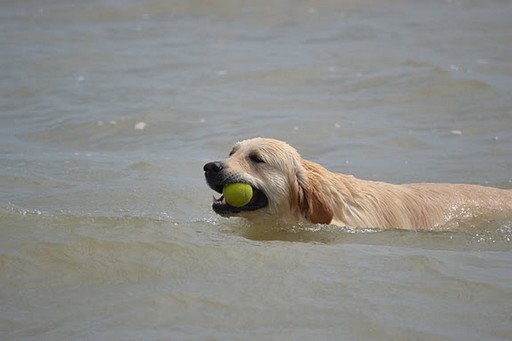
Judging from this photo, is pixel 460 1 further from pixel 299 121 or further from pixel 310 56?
pixel 299 121

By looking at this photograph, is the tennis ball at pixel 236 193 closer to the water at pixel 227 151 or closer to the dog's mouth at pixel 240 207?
the dog's mouth at pixel 240 207

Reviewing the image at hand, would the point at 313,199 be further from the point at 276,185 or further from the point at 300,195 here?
the point at 276,185

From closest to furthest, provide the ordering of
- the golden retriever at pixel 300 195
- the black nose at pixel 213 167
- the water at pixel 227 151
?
the water at pixel 227 151, the black nose at pixel 213 167, the golden retriever at pixel 300 195

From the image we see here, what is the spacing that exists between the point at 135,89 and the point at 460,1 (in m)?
9.01

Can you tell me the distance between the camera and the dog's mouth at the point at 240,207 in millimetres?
7984

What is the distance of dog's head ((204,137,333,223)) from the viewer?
809cm

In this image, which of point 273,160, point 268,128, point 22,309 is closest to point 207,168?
point 273,160

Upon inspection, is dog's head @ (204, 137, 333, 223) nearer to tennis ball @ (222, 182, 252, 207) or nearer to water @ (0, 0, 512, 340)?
tennis ball @ (222, 182, 252, 207)

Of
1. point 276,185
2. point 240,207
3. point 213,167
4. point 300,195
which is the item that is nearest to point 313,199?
point 300,195

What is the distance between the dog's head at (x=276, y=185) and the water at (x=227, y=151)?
170 mm

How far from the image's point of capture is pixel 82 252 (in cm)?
718

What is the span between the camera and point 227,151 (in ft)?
38.8

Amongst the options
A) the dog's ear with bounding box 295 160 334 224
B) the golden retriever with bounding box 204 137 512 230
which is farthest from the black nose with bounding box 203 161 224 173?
the dog's ear with bounding box 295 160 334 224

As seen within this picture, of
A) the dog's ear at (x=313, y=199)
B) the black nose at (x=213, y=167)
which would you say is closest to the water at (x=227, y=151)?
the dog's ear at (x=313, y=199)
